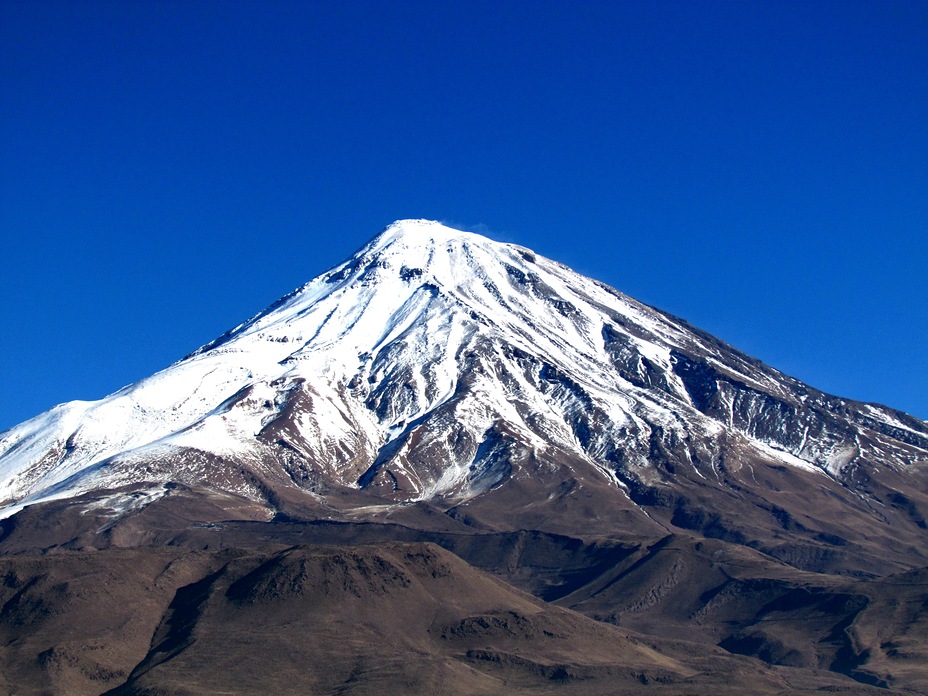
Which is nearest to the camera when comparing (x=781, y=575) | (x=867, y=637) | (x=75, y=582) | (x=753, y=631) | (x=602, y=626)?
(x=75, y=582)

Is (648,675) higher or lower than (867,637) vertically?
lower

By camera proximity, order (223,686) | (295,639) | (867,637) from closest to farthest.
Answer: (223,686) → (295,639) → (867,637)

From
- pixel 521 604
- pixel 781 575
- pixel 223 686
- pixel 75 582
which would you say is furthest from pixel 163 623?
pixel 781 575

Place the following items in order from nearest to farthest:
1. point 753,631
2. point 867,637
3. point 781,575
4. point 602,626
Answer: point 602,626
point 867,637
point 753,631
point 781,575

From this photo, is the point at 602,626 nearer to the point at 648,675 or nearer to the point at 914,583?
the point at 648,675

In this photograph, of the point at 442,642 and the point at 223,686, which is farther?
the point at 442,642

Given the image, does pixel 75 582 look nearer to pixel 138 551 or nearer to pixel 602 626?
pixel 138 551

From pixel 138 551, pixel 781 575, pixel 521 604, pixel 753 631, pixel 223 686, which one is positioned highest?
pixel 781 575

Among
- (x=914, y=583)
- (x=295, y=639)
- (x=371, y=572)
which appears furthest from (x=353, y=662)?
(x=914, y=583)

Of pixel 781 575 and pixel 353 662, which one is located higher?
pixel 781 575
